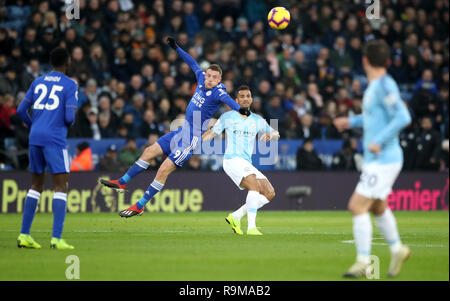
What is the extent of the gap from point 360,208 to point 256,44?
53.5ft

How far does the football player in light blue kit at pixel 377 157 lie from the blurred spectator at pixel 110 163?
1184cm

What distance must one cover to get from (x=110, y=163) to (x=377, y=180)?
12.2 meters

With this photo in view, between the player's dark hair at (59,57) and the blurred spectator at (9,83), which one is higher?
the player's dark hair at (59,57)

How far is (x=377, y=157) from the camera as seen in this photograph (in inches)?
299

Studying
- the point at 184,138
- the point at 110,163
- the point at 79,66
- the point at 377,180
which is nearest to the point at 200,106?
the point at 184,138

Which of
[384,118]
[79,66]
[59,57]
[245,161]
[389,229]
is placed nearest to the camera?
[384,118]

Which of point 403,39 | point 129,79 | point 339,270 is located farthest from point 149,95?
point 339,270

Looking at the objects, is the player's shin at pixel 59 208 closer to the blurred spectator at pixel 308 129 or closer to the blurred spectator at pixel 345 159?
the blurred spectator at pixel 308 129

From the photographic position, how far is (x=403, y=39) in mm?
26047

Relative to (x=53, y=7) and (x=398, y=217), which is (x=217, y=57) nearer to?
(x=53, y=7)

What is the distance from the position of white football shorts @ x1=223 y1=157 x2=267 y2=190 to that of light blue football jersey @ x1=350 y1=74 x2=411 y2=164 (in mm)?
5210

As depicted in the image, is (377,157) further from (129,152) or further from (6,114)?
(6,114)

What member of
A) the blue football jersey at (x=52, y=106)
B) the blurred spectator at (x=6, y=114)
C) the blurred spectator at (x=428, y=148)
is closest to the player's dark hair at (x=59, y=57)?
the blue football jersey at (x=52, y=106)

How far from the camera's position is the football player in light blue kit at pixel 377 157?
7.42 meters
